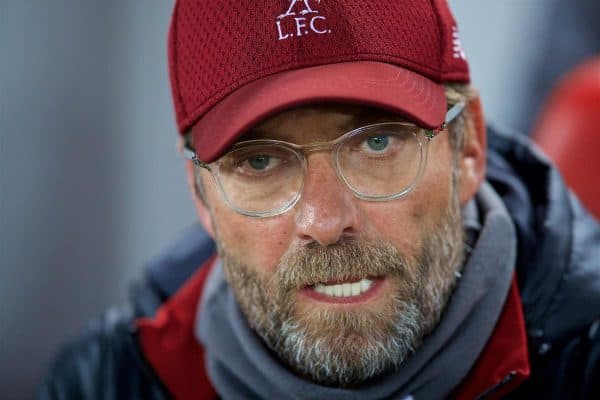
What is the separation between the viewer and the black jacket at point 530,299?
48.2 inches

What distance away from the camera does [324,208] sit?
1.04 meters

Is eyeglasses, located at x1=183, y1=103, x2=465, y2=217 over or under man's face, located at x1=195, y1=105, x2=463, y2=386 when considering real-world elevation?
over

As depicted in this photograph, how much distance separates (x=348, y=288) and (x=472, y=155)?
0.34 m

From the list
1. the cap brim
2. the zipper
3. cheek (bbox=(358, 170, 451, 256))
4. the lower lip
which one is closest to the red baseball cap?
the cap brim

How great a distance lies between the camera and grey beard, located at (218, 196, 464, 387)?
3.54ft

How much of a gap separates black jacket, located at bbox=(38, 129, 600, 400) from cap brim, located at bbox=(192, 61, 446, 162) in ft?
1.12

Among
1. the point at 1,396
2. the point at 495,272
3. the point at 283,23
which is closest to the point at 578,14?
the point at 495,272

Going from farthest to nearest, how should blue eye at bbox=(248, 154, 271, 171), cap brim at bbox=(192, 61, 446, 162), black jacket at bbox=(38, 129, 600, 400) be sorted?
black jacket at bbox=(38, 129, 600, 400) → blue eye at bbox=(248, 154, 271, 171) → cap brim at bbox=(192, 61, 446, 162)

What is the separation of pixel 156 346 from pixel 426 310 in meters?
0.57

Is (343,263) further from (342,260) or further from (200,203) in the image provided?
(200,203)

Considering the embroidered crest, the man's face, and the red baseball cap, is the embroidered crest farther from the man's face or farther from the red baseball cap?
the man's face

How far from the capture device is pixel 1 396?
7.38 ft

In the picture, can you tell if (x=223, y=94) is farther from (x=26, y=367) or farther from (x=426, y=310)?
(x=26, y=367)

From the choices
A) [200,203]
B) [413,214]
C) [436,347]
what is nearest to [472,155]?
[413,214]
